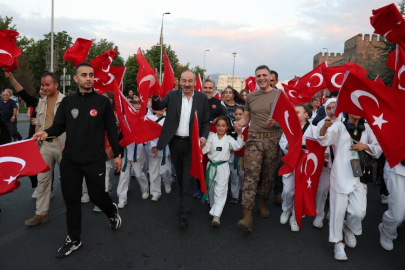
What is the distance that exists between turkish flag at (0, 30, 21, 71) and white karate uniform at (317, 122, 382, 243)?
13.7 feet

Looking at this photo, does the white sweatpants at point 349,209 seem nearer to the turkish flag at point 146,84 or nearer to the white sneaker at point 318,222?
the white sneaker at point 318,222

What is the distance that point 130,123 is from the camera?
215 inches

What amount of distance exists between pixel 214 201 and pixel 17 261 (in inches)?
104

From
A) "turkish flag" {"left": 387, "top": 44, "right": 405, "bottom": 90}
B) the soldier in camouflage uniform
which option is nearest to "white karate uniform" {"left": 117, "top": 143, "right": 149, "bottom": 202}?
the soldier in camouflage uniform

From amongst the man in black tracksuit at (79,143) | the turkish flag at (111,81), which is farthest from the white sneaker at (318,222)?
the turkish flag at (111,81)

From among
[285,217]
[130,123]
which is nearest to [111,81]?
[130,123]

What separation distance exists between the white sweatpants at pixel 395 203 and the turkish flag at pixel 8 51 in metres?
5.17

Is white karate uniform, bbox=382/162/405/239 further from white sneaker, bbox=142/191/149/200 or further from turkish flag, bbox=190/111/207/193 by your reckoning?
white sneaker, bbox=142/191/149/200

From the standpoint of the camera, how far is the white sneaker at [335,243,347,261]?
12.5 feet

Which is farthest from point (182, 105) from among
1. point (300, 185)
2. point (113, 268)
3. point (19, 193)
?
point (19, 193)

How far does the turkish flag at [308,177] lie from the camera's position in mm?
4352

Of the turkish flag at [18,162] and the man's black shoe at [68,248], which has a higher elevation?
the turkish flag at [18,162]

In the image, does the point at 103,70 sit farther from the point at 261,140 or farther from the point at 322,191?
the point at 322,191

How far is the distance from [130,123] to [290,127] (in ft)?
8.52
